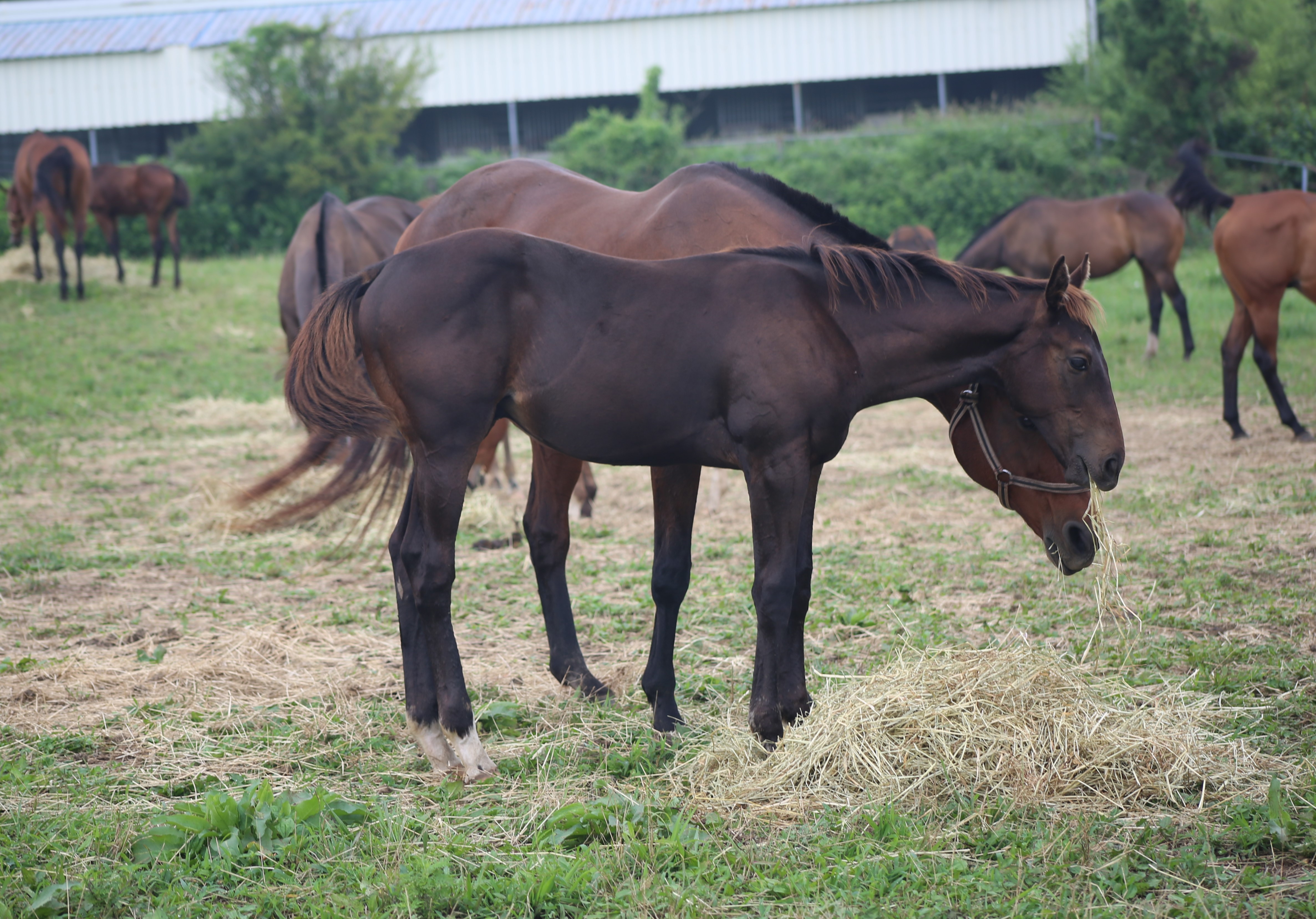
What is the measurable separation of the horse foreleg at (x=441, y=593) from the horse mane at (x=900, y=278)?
48.6 inches

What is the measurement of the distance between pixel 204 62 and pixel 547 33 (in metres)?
10.1

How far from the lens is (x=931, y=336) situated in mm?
3430

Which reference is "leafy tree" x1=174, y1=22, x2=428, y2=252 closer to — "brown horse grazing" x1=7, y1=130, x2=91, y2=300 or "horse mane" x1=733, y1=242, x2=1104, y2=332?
"brown horse grazing" x1=7, y1=130, x2=91, y2=300

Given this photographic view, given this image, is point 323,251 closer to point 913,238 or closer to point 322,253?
point 322,253

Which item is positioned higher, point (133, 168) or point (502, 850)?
point (133, 168)

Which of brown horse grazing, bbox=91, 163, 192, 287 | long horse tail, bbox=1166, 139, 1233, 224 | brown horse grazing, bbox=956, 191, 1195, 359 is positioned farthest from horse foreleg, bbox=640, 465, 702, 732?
brown horse grazing, bbox=91, 163, 192, 287

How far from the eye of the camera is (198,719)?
3812mm

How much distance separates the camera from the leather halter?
11.6 ft

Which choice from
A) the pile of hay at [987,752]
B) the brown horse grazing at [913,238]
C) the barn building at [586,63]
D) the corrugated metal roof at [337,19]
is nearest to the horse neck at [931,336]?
the pile of hay at [987,752]

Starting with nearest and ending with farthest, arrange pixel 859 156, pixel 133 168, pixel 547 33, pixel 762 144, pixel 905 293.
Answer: pixel 905 293
pixel 133 168
pixel 859 156
pixel 762 144
pixel 547 33

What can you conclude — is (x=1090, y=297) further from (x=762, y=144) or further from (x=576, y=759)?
(x=762, y=144)

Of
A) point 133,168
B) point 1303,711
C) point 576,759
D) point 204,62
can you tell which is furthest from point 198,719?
point 204,62

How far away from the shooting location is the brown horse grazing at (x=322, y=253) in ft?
26.7

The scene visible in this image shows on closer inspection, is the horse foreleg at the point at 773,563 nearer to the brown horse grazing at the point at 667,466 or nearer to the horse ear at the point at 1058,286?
the brown horse grazing at the point at 667,466
